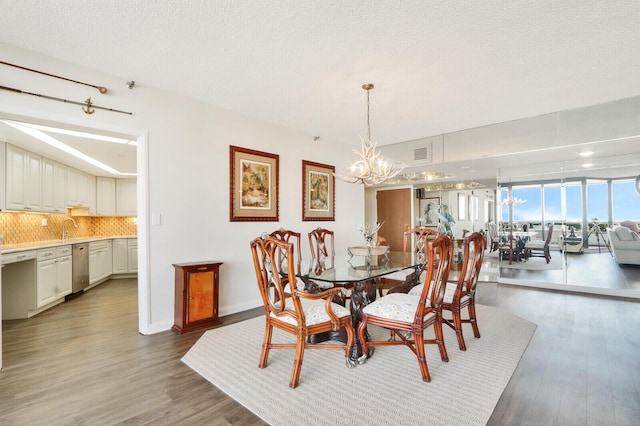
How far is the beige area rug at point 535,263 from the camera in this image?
16.8ft

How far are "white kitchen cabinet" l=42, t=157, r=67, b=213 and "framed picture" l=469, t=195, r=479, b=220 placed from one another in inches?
296

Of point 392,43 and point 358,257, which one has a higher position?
point 392,43

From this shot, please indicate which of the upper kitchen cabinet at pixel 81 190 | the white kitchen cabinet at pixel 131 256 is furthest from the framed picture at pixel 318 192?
the upper kitchen cabinet at pixel 81 190

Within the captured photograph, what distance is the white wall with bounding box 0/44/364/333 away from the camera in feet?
8.59

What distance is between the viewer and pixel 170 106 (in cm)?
332

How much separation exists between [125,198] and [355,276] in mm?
6164

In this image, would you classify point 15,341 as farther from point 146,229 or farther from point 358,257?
point 358,257

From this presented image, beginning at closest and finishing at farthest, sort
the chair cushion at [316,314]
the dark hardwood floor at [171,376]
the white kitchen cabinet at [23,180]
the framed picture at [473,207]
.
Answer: the dark hardwood floor at [171,376] < the chair cushion at [316,314] < the white kitchen cabinet at [23,180] < the framed picture at [473,207]

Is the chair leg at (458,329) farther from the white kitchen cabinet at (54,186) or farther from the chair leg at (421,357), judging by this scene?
the white kitchen cabinet at (54,186)

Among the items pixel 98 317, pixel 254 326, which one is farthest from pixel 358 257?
pixel 98 317

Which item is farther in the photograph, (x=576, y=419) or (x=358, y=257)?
(x=358, y=257)

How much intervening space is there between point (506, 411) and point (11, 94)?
14.2 feet

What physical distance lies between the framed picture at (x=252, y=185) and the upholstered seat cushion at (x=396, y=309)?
2.30 meters

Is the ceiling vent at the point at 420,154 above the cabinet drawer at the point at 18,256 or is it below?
above
